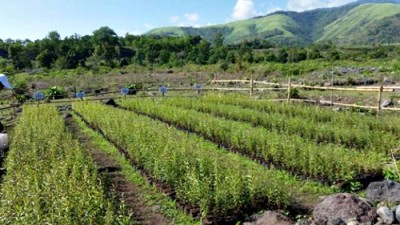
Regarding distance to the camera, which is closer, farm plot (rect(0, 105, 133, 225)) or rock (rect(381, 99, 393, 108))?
farm plot (rect(0, 105, 133, 225))

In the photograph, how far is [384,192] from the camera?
6.75 metres

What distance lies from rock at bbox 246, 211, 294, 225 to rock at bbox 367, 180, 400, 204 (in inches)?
73.6

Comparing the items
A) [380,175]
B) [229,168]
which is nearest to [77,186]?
[229,168]

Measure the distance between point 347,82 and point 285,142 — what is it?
18627 millimetres

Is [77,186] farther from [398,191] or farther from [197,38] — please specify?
[197,38]

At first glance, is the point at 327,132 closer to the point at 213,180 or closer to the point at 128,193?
the point at 213,180

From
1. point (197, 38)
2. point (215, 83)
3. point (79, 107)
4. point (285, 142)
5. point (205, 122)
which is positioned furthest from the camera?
point (197, 38)

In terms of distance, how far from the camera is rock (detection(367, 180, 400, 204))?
6571mm

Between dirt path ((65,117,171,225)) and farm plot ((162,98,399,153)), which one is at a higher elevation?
farm plot ((162,98,399,153))

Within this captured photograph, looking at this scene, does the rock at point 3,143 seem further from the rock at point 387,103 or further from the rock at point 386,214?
the rock at point 387,103

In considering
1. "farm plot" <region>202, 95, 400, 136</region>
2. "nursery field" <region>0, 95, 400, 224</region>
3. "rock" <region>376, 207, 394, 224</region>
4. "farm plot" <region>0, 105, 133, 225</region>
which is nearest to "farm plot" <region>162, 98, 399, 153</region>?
"nursery field" <region>0, 95, 400, 224</region>

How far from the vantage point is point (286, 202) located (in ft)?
21.3

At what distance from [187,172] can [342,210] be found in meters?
2.56

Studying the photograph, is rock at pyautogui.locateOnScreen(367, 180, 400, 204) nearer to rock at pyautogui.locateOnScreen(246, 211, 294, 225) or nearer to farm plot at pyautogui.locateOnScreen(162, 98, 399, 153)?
rock at pyautogui.locateOnScreen(246, 211, 294, 225)
